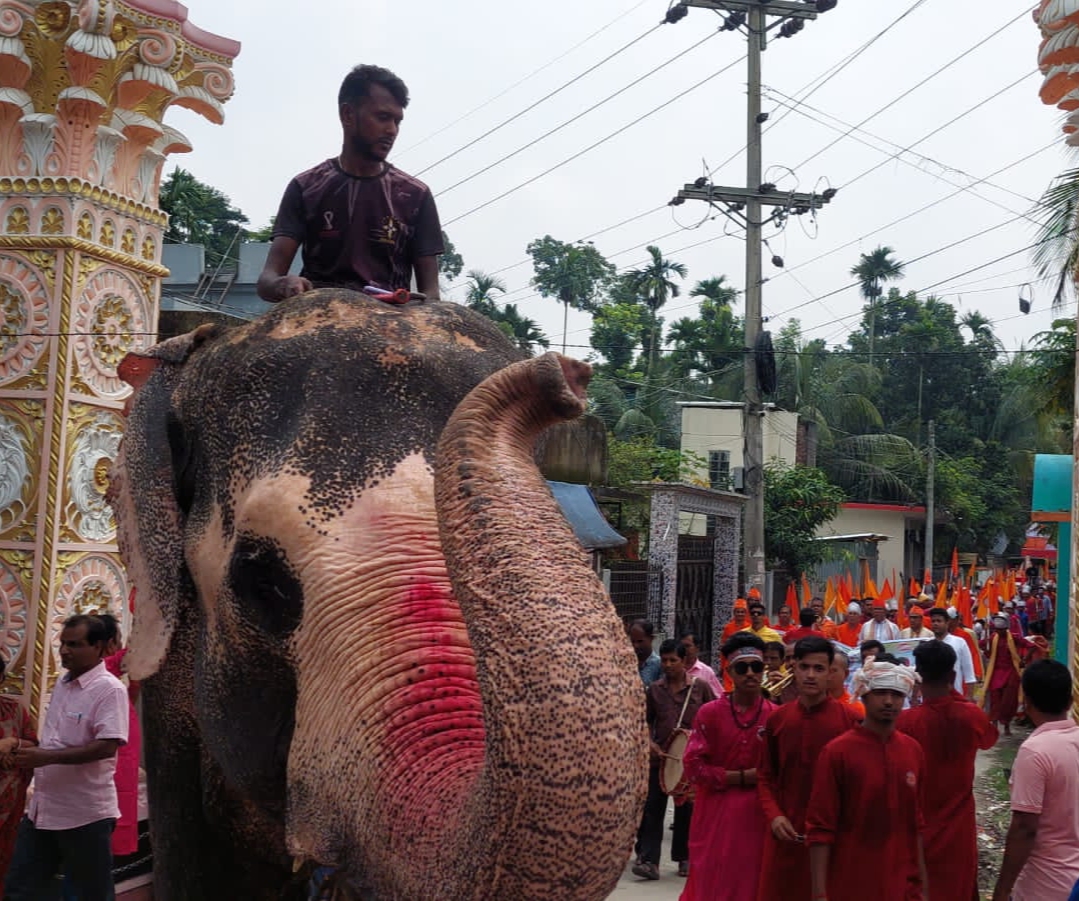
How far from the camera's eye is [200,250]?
21.6 m

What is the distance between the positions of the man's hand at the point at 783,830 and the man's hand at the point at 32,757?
9.49 ft

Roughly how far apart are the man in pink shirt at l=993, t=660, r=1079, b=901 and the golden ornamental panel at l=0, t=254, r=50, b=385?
601cm

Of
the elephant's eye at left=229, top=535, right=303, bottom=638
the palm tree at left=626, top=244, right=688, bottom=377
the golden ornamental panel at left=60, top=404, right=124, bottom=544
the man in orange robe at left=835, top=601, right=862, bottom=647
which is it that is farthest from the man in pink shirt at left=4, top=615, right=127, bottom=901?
the palm tree at left=626, top=244, right=688, bottom=377

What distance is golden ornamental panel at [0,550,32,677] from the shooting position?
8.45 metres

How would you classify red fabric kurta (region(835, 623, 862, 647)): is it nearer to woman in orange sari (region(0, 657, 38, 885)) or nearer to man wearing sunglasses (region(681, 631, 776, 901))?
man wearing sunglasses (region(681, 631, 776, 901))

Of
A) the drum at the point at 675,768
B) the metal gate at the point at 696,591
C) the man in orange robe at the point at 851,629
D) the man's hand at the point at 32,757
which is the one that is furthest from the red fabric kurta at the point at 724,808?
the metal gate at the point at 696,591

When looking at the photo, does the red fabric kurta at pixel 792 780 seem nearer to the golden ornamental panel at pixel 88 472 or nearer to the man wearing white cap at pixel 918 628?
the golden ornamental panel at pixel 88 472

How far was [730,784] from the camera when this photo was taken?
22.0ft

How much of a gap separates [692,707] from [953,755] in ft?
9.13

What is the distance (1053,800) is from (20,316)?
6.33 meters

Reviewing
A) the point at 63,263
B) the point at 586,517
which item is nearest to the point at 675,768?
the point at 63,263

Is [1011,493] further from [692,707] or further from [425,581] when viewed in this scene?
[425,581]

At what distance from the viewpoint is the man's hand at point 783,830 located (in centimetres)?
580

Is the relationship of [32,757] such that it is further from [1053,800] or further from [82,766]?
[1053,800]
